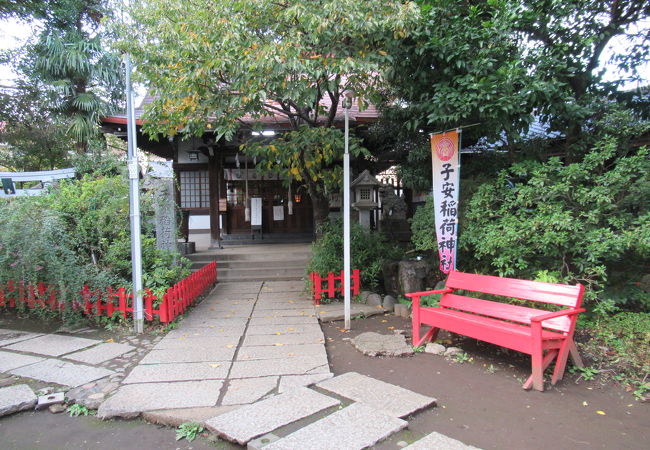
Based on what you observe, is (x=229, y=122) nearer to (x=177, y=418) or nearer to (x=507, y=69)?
(x=507, y=69)

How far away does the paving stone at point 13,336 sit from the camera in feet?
15.3

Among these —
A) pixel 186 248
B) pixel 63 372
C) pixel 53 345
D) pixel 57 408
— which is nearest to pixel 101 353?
pixel 63 372

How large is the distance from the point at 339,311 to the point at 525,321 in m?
2.70

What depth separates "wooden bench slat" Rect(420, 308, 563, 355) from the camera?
3225 mm

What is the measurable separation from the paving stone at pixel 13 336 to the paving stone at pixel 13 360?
0.48 m

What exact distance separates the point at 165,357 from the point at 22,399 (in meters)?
1.19

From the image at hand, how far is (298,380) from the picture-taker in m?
3.39

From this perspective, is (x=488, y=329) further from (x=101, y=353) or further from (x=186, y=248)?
(x=186, y=248)

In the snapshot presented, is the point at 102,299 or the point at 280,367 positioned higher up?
the point at 102,299

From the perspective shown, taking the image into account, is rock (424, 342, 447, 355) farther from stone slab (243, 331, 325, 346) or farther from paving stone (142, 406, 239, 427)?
paving stone (142, 406, 239, 427)

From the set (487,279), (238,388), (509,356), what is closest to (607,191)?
(487,279)

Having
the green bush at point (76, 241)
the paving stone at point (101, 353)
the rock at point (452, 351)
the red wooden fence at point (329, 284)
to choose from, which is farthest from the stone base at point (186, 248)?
the rock at point (452, 351)

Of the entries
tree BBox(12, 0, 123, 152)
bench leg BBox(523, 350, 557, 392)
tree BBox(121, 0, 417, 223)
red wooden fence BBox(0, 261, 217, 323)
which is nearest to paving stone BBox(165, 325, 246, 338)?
A: red wooden fence BBox(0, 261, 217, 323)

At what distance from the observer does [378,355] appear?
405cm
